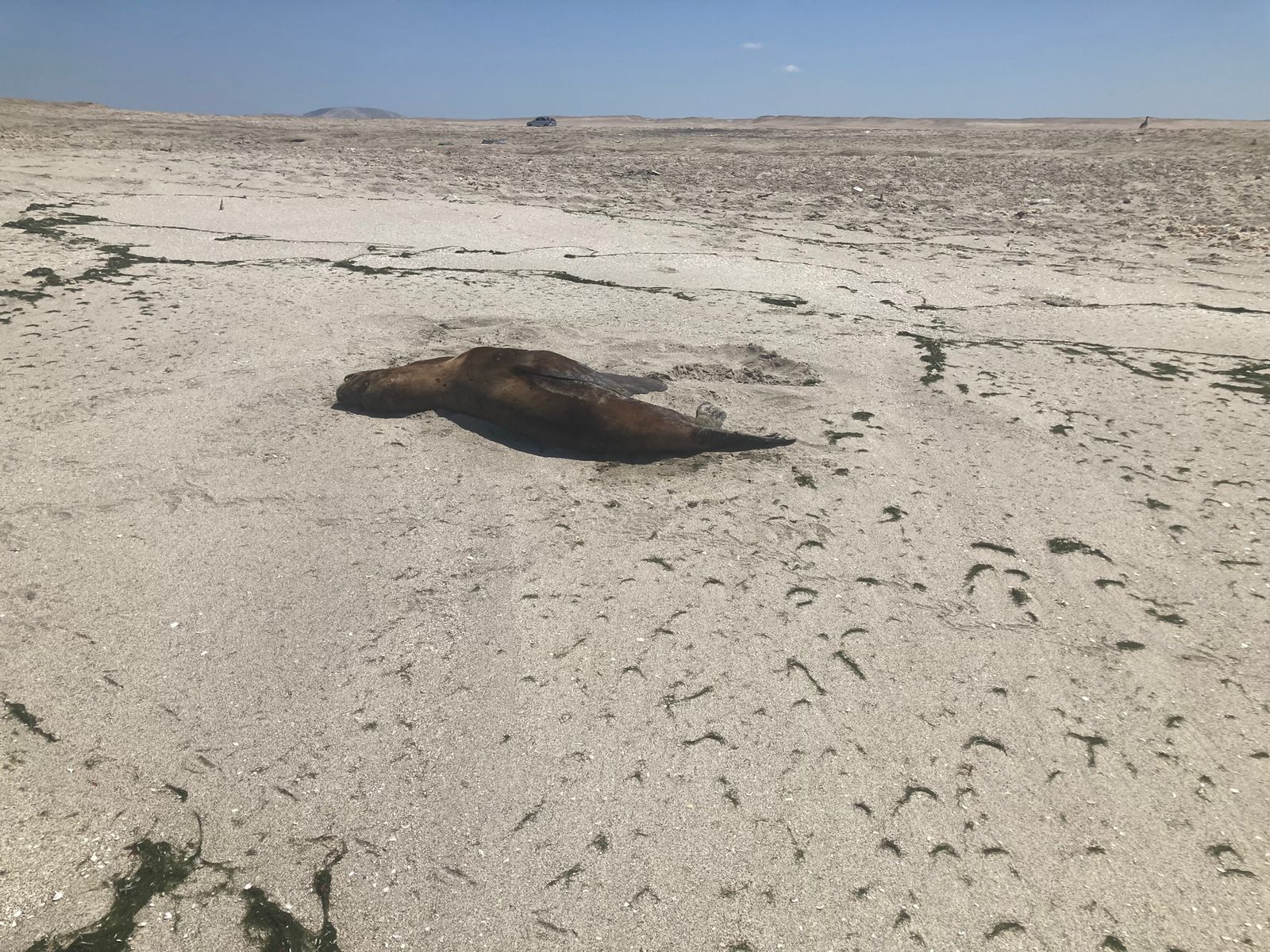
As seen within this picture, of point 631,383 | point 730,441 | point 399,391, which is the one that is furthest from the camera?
point 631,383

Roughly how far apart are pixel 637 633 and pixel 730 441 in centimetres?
140

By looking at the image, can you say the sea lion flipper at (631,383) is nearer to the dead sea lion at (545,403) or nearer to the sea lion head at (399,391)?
the dead sea lion at (545,403)

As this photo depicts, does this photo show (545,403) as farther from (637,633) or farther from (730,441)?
(637,633)

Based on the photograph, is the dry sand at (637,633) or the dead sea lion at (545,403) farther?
the dead sea lion at (545,403)

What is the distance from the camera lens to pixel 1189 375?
485 centimetres

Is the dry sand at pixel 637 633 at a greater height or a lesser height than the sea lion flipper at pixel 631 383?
lesser

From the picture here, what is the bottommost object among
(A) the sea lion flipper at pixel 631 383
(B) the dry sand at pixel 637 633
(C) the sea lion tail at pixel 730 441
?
(B) the dry sand at pixel 637 633

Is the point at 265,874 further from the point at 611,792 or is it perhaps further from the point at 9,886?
the point at 611,792

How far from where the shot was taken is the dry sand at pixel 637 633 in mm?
1903

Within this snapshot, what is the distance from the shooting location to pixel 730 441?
3.86 meters

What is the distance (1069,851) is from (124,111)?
1145 inches

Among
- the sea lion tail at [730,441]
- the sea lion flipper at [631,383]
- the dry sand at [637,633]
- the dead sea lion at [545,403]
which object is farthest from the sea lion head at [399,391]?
the sea lion tail at [730,441]

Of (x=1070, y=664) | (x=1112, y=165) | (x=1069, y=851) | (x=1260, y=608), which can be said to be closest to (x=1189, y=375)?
(x=1260, y=608)

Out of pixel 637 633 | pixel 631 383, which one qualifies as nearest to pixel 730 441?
pixel 631 383
